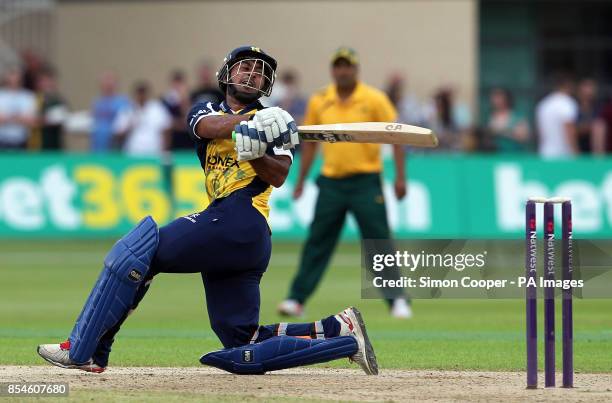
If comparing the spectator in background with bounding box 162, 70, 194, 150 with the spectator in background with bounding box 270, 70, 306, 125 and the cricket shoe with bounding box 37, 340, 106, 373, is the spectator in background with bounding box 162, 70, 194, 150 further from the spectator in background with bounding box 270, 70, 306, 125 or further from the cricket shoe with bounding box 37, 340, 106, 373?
the cricket shoe with bounding box 37, 340, 106, 373

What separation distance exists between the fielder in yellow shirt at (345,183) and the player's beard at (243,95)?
4550mm

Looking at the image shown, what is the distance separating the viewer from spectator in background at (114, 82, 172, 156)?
76.6ft

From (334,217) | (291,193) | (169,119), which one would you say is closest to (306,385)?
(334,217)

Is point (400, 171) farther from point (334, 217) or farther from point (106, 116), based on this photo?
point (106, 116)

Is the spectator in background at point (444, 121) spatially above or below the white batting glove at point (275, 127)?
above

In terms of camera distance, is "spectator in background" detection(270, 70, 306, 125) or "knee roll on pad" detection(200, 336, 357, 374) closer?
Answer: "knee roll on pad" detection(200, 336, 357, 374)

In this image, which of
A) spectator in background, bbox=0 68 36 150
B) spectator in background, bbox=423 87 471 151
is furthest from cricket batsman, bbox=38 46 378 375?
spectator in background, bbox=423 87 471 151

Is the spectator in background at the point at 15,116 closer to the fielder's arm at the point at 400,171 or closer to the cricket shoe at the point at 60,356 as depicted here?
the fielder's arm at the point at 400,171

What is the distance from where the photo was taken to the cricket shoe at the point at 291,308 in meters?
13.4

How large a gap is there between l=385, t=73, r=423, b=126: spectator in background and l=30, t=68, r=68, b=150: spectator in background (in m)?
5.44

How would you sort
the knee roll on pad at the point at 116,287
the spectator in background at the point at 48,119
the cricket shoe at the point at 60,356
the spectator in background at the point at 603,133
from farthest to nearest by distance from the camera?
the spectator in background at the point at 48,119, the spectator in background at the point at 603,133, the cricket shoe at the point at 60,356, the knee roll on pad at the point at 116,287

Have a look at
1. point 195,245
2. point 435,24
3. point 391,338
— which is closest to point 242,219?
point 195,245

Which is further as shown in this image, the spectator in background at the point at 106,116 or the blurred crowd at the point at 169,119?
the spectator in background at the point at 106,116

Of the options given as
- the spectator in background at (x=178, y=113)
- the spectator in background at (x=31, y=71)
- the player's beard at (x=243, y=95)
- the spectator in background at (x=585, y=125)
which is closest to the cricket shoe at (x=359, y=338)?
the player's beard at (x=243, y=95)
